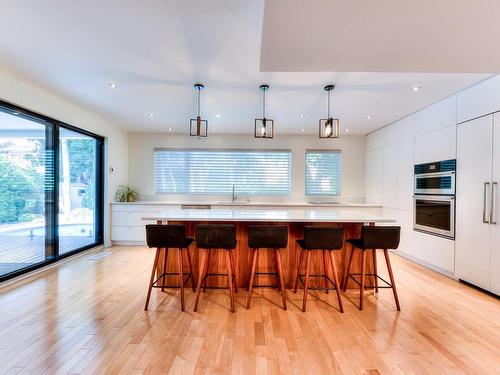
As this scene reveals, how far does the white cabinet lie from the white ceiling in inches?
26.5

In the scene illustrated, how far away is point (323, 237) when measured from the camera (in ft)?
8.21

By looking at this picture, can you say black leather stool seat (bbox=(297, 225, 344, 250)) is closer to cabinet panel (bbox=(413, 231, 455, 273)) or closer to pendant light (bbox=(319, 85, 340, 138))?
pendant light (bbox=(319, 85, 340, 138))

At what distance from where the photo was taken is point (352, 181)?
5.73 m

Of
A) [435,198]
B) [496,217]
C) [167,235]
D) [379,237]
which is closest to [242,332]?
[167,235]

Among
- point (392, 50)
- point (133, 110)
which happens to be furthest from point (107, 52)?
point (392, 50)

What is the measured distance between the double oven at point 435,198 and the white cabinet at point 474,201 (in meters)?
0.10

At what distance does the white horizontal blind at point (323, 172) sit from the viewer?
5723 millimetres

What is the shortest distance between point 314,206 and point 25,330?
459 cm

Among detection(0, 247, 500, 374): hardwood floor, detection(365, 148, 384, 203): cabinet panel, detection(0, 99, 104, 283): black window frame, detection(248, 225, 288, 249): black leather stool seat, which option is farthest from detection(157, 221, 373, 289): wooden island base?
detection(365, 148, 384, 203): cabinet panel

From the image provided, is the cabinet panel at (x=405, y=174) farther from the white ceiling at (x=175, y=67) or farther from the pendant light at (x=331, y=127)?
the pendant light at (x=331, y=127)

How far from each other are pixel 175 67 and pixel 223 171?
3229 millimetres

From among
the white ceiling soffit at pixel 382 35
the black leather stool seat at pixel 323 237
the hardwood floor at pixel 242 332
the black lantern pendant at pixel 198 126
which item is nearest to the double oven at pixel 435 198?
the hardwood floor at pixel 242 332

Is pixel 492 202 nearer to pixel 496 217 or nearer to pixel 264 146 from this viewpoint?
pixel 496 217

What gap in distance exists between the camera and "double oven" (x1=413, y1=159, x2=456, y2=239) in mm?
3352
